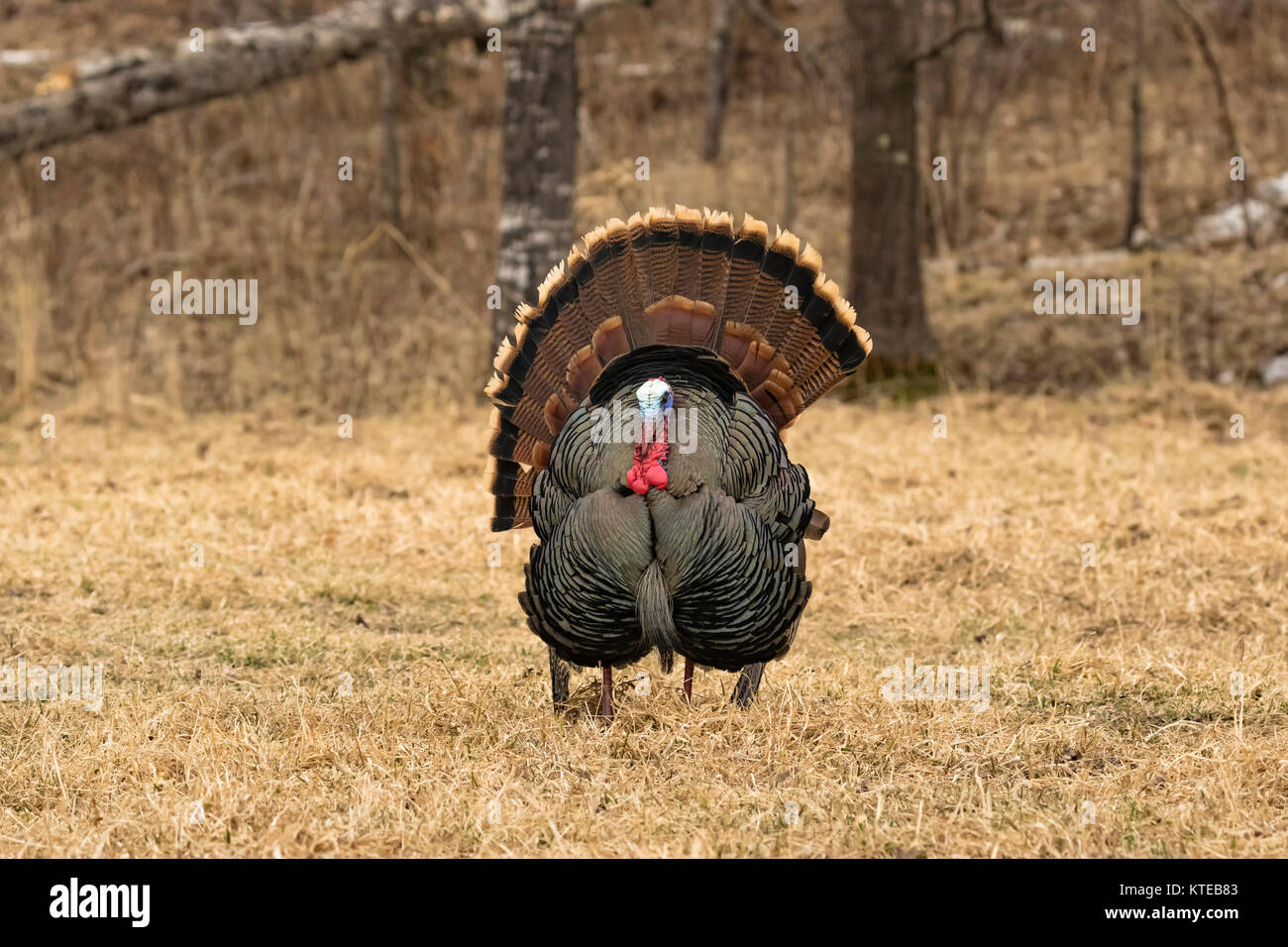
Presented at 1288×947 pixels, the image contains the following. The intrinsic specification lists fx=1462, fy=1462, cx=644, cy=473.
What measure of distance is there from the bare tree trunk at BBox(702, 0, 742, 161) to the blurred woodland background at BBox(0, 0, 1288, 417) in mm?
32

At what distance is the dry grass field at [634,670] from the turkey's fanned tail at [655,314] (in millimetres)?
900

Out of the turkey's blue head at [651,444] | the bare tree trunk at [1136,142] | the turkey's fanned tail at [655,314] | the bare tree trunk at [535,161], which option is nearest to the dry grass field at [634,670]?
the turkey's blue head at [651,444]

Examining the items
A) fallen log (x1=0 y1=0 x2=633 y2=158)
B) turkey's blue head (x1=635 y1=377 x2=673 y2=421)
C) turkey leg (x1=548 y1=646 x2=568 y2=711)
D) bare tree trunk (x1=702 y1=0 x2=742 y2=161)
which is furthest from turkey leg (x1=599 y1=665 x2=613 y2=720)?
bare tree trunk (x1=702 y1=0 x2=742 y2=161)

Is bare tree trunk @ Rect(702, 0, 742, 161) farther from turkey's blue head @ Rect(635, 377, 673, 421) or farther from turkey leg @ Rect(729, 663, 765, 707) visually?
turkey's blue head @ Rect(635, 377, 673, 421)

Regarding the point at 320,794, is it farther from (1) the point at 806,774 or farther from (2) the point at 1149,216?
(2) the point at 1149,216

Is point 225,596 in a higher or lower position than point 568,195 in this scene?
lower

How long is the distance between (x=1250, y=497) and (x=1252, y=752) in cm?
327

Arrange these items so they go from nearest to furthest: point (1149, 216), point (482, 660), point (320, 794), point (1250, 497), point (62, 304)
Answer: point (320, 794)
point (482, 660)
point (1250, 497)
point (62, 304)
point (1149, 216)

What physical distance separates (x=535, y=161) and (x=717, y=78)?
4521 mm

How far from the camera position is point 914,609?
5.66 m

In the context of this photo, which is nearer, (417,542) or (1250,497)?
(417,542)

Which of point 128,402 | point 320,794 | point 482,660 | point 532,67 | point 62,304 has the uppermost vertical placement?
point 532,67

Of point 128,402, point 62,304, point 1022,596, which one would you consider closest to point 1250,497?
point 1022,596

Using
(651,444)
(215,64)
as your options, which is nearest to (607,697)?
(651,444)
